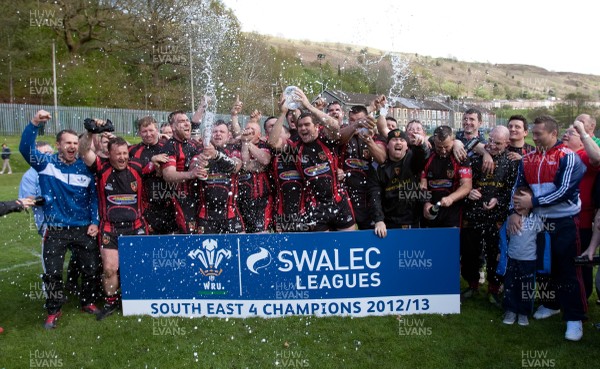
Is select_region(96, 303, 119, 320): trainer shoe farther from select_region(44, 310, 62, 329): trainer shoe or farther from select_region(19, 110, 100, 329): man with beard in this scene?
select_region(44, 310, 62, 329): trainer shoe

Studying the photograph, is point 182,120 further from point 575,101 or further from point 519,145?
point 575,101

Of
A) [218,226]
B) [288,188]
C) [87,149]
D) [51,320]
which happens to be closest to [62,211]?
[87,149]

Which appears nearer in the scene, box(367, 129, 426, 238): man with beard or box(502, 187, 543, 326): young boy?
box(502, 187, 543, 326): young boy

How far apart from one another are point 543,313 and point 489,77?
13029 cm

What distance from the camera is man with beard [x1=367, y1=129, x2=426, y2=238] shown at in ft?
19.1

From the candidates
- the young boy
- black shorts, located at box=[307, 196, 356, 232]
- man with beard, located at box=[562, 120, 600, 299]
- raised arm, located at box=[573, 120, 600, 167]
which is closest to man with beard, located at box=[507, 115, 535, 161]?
man with beard, located at box=[562, 120, 600, 299]

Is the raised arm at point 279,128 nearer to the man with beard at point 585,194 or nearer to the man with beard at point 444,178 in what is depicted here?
the man with beard at point 444,178

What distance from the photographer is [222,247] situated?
5.54 meters

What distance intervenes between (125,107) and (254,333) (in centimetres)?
3216

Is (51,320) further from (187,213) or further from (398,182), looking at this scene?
(398,182)

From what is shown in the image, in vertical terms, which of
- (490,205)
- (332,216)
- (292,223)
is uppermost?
(490,205)

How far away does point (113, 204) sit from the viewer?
5.86m

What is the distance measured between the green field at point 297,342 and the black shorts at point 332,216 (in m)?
1.12

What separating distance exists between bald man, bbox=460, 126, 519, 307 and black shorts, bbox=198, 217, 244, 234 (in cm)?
298
